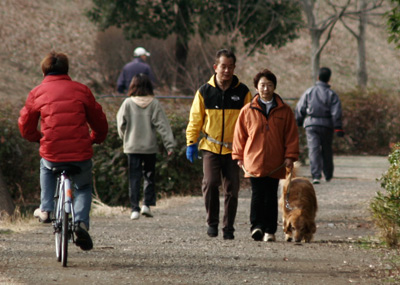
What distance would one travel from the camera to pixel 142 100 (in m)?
9.87

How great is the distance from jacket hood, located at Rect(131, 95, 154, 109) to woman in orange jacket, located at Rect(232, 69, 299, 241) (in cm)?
242

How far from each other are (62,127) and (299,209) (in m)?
2.74

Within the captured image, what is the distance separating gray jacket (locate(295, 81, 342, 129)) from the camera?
42.3ft

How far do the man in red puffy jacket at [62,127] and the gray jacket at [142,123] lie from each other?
336cm

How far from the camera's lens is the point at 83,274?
583 centimetres

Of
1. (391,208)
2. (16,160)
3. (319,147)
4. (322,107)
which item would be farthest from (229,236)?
(16,160)

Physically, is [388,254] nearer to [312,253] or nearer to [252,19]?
[312,253]

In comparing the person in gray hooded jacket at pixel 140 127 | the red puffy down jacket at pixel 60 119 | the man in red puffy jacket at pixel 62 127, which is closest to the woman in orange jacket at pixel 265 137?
the man in red puffy jacket at pixel 62 127

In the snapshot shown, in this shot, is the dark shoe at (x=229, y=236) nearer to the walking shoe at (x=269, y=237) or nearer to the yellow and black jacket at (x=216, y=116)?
the walking shoe at (x=269, y=237)

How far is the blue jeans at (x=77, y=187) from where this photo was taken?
630cm

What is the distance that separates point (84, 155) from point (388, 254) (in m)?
2.86

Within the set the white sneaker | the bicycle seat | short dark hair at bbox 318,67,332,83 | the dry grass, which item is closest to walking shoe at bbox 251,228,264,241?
the bicycle seat

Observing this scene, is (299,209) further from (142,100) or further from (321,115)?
(321,115)

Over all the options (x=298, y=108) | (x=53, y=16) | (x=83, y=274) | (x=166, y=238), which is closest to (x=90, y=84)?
(x=53, y=16)
